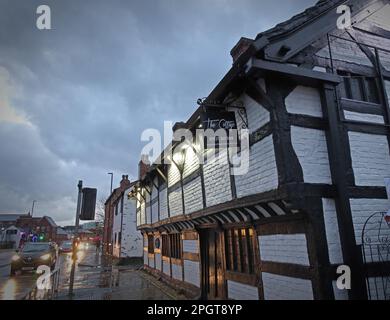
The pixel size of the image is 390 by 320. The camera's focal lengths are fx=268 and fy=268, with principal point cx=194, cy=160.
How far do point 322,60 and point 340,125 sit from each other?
1587mm

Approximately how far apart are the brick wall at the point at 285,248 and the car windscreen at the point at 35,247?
1546cm

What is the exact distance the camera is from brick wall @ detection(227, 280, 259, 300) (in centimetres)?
607

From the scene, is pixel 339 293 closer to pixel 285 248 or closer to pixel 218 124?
pixel 285 248

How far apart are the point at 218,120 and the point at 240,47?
277 centimetres

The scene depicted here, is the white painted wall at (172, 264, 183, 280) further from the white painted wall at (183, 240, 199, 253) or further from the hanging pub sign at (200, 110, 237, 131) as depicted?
the hanging pub sign at (200, 110, 237, 131)

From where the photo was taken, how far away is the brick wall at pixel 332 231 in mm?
4742

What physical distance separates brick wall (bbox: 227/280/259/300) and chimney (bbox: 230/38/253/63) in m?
5.81

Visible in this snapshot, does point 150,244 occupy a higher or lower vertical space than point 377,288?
higher

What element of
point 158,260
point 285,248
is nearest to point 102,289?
point 158,260

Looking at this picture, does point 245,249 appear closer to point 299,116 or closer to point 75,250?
point 299,116

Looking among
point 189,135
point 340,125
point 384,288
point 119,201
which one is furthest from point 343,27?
point 119,201

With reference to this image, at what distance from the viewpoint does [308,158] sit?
16.7 ft

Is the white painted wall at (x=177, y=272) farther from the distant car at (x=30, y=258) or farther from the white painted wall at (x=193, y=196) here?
the distant car at (x=30, y=258)

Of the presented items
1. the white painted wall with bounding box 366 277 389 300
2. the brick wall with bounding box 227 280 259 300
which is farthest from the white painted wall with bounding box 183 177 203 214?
the white painted wall with bounding box 366 277 389 300
